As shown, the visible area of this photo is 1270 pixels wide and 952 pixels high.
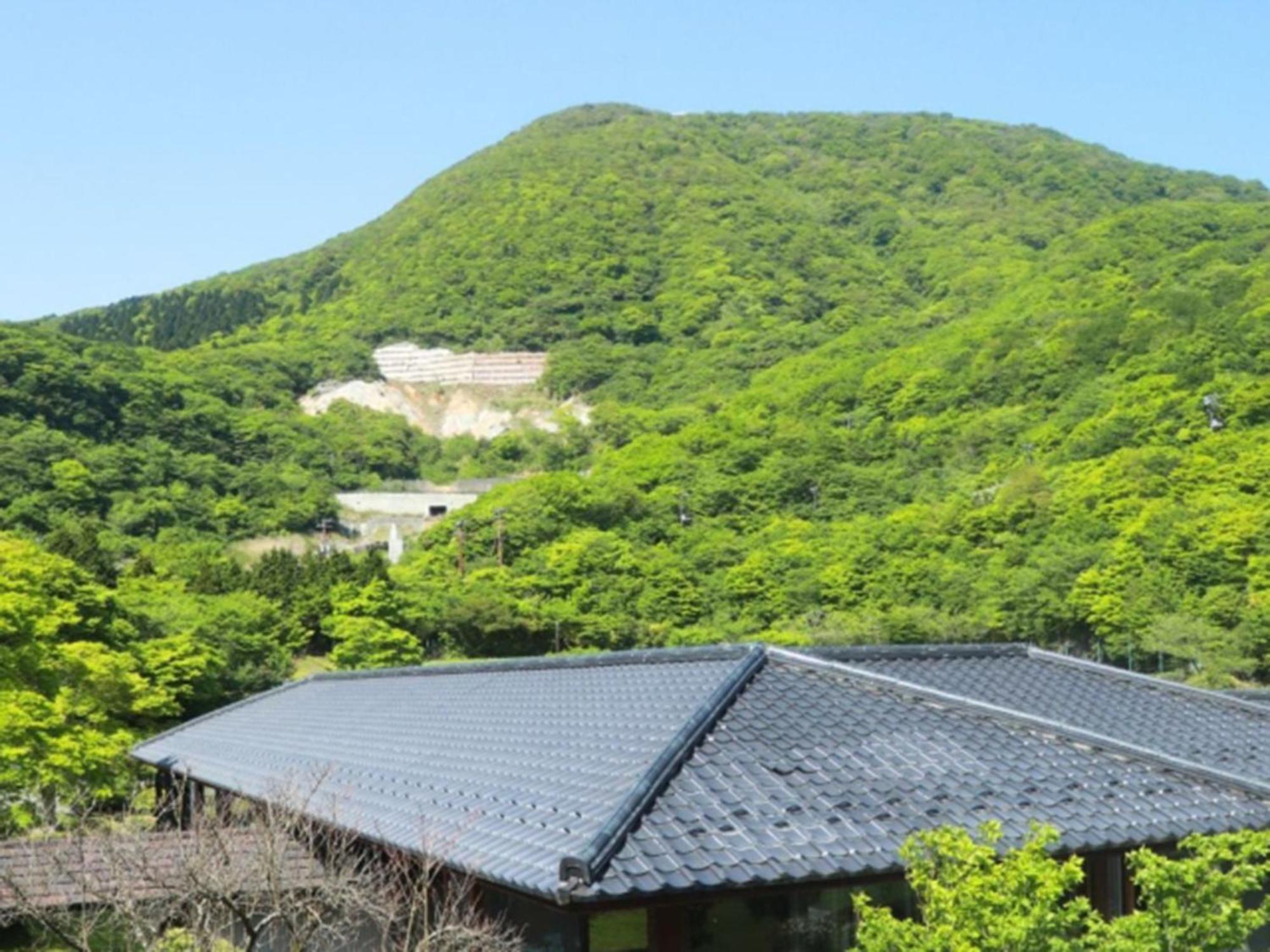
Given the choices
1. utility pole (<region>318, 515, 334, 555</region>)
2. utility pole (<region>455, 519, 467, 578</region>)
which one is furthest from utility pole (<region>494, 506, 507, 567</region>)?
utility pole (<region>318, 515, 334, 555</region>)

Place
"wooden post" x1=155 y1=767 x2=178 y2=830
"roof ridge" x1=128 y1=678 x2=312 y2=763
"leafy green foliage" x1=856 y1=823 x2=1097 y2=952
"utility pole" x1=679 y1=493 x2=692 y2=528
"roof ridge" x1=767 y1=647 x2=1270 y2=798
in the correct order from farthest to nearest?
"utility pole" x1=679 y1=493 x2=692 y2=528 < "roof ridge" x1=128 y1=678 x2=312 y2=763 < "wooden post" x1=155 y1=767 x2=178 y2=830 < "roof ridge" x1=767 y1=647 x2=1270 y2=798 < "leafy green foliage" x1=856 y1=823 x2=1097 y2=952

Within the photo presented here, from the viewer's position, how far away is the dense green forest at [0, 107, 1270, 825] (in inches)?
1610

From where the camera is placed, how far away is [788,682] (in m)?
9.09

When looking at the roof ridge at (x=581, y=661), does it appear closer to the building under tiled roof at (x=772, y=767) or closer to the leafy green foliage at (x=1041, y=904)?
the building under tiled roof at (x=772, y=767)

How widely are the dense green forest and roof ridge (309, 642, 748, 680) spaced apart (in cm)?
539

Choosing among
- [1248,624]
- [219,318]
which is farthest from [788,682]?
[219,318]

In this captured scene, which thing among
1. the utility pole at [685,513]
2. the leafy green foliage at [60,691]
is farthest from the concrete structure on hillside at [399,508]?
the leafy green foliage at [60,691]

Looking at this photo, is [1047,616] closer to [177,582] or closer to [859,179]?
[177,582]

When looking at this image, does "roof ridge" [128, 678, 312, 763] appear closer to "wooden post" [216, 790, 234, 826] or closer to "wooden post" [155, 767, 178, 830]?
"wooden post" [155, 767, 178, 830]

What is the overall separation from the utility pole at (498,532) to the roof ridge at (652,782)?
51.8 metres

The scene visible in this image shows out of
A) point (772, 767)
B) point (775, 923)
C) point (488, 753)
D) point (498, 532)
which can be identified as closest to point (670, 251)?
point (498, 532)

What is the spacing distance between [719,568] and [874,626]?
13.1m

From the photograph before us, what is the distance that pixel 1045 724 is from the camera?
8.61m

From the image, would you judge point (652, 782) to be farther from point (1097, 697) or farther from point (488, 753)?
point (1097, 697)
